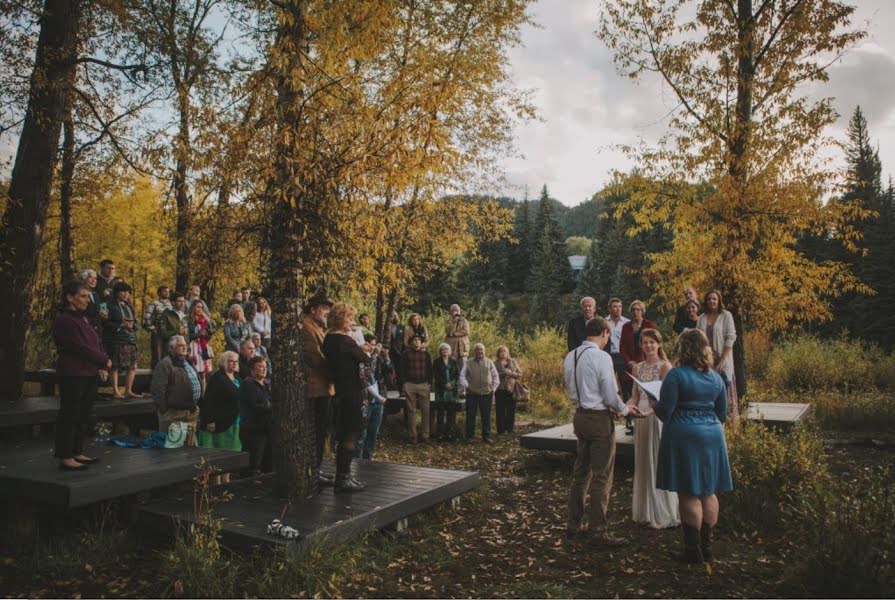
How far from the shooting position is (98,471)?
17.9ft

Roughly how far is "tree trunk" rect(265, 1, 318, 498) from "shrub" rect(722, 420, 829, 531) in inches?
169

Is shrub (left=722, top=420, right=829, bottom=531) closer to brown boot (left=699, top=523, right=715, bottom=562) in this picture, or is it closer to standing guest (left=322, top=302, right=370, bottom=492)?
brown boot (left=699, top=523, right=715, bottom=562)

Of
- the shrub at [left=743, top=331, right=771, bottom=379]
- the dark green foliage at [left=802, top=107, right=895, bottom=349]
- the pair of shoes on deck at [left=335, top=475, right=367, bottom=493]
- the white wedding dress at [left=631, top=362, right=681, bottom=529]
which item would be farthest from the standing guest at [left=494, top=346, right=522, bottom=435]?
the dark green foliage at [left=802, top=107, right=895, bottom=349]

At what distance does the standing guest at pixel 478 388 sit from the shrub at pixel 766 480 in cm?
577

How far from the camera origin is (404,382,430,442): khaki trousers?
1180 centimetres

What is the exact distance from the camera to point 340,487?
6012 millimetres

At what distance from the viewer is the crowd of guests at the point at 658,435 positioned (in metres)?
4.82

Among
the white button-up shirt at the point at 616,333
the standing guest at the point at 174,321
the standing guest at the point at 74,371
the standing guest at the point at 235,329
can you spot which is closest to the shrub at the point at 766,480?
the white button-up shirt at the point at 616,333

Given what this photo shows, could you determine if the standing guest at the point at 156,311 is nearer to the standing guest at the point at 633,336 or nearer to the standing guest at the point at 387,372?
the standing guest at the point at 387,372

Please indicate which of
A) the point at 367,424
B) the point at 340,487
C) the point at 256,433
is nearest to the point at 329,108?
the point at 340,487

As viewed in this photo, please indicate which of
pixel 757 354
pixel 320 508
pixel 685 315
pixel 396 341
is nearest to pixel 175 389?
pixel 320 508

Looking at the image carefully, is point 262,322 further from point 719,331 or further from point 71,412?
point 719,331

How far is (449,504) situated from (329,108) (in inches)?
181

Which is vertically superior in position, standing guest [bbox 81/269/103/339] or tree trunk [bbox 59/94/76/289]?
tree trunk [bbox 59/94/76/289]
